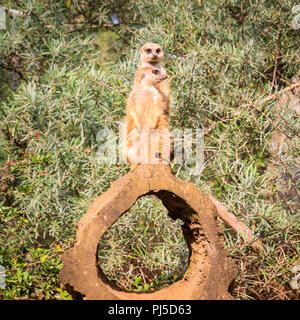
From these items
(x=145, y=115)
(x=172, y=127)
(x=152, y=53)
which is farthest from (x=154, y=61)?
(x=172, y=127)

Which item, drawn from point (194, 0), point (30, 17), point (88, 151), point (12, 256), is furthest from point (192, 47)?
point (12, 256)

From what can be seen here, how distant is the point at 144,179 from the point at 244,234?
1250mm

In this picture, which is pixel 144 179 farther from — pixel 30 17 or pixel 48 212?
pixel 30 17

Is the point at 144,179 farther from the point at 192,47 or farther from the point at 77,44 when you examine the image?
the point at 77,44

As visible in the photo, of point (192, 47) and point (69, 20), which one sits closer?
point (192, 47)

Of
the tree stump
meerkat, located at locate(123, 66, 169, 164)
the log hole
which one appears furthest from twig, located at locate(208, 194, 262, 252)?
meerkat, located at locate(123, 66, 169, 164)

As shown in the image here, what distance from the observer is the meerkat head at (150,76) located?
8.42 ft

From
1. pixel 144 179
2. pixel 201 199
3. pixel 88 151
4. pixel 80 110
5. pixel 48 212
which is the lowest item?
pixel 48 212

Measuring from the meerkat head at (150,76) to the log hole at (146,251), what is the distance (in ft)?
3.94

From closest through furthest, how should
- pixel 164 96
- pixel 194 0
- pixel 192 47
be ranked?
pixel 164 96, pixel 192 47, pixel 194 0

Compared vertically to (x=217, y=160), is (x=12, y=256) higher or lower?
lower

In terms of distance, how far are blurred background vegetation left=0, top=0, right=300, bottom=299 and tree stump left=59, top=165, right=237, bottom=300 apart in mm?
681

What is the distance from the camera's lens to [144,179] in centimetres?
224

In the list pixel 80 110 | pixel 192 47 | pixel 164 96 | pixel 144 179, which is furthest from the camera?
pixel 192 47
